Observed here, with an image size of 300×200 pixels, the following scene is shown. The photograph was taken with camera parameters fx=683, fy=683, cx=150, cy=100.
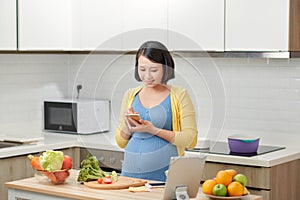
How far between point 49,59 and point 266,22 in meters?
1.90

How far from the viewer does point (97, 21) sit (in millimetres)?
4871

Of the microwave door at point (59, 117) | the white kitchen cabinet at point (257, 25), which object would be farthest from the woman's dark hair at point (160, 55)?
the microwave door at point (59, 117)

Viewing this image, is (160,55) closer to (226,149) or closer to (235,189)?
(235,189)

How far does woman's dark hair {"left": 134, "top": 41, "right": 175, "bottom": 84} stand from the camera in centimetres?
335

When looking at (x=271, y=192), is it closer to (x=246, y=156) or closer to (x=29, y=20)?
(x=246, y=156)

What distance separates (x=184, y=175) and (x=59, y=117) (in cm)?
224

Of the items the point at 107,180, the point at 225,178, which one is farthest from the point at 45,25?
the point at 225,178

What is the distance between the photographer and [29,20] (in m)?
4.65

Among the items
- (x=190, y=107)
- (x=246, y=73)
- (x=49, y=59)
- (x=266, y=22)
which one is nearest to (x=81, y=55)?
(x=49, y=59)

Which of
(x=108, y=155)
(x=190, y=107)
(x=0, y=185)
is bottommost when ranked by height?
(x=0, y=185)

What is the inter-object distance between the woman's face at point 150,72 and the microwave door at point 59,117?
171cm

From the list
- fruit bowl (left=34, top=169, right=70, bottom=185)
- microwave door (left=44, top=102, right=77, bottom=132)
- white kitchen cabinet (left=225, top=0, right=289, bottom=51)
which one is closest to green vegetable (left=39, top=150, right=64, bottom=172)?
fruit bowl (left=34, top=169, right=70, bottom=185)

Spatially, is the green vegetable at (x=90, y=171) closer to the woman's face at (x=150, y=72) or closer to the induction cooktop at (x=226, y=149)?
the woman's face at (x=150, y=72)

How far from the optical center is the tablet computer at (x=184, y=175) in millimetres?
3031
